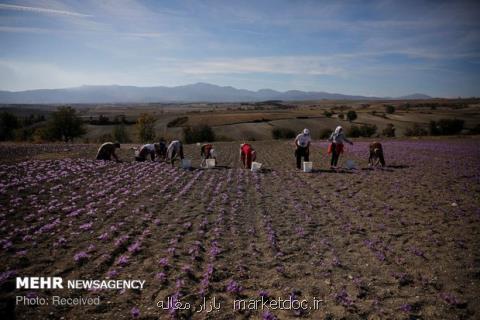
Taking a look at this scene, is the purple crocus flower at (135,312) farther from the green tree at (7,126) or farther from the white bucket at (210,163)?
the green tree at (7,126)

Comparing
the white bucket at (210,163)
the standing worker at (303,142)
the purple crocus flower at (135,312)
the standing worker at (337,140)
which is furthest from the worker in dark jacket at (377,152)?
the purple crocus flower at (135,312)

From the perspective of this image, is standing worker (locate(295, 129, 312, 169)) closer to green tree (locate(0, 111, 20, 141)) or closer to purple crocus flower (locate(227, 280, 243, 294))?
purple crocus flower (locate(227, 280, 243, 294))

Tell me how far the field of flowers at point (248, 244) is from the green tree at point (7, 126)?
66.9 m

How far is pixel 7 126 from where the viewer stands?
2810 inches

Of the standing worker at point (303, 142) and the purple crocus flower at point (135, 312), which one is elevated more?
the standing worker at point (303, 142)

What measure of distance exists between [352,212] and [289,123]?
72.2 meters

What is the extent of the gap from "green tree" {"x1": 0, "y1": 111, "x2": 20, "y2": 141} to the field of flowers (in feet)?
219

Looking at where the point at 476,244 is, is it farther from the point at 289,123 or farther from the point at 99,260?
the point at 289,123

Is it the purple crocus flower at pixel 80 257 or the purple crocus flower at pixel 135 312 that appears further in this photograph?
the purple crocus flower at pixel 80 257

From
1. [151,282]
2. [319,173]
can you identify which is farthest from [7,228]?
[319,173]

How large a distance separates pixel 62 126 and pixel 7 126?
945 inches

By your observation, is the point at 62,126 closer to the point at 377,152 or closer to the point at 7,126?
the point at 7,126

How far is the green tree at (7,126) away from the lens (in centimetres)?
6859

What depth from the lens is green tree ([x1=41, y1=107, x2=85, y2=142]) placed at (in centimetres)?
5825
